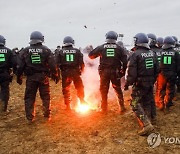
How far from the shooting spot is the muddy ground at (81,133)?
279 inches

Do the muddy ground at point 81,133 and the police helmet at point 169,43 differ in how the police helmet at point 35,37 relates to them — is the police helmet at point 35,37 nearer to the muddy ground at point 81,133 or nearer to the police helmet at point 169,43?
the muddy ground at point 81,133

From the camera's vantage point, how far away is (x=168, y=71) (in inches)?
392

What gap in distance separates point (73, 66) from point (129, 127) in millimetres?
2918

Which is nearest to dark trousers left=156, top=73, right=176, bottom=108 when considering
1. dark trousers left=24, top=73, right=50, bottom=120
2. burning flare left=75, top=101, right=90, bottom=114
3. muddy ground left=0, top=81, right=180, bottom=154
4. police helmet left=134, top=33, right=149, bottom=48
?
muddy ground left=0, top=81, right=180, bottom=154

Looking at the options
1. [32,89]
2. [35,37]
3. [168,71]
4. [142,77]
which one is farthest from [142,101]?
[35,37]

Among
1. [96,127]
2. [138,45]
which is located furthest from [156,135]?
[138,45]

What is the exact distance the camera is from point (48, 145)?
7320 millimetres

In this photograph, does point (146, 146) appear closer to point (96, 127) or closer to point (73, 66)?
point (96, 127)

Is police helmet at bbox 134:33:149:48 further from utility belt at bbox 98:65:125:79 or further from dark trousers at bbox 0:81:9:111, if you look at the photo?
dark trousers at bbox 0:81:9:111

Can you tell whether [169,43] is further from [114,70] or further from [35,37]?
[35,37]

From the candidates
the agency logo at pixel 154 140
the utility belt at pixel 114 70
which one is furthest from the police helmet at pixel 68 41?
the agency logo at pixel 154 140

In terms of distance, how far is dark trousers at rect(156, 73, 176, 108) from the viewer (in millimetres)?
10062

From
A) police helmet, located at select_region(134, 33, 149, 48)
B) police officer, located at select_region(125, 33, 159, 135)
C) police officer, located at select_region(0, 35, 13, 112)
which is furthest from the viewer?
police officer, located at select_region(0, 35, 13, 112)

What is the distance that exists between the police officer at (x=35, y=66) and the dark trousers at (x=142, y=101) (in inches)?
101
